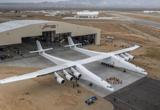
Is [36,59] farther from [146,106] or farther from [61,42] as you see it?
[146,106]

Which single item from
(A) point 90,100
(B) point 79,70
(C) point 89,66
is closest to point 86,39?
(C) point 89,66

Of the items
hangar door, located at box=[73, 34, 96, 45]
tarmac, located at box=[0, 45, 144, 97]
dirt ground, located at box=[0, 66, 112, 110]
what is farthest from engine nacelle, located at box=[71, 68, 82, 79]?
hangar door, located at box=[73, 34, 96, 45]

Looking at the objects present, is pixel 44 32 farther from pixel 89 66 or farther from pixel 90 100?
pixel 90 100

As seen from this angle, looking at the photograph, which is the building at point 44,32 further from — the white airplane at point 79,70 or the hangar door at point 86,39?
the white airplane at point 79,70

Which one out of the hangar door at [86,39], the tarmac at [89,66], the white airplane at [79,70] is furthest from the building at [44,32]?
the white airplane at [79,70]

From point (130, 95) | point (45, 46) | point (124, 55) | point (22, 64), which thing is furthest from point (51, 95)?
point (45, 46)
